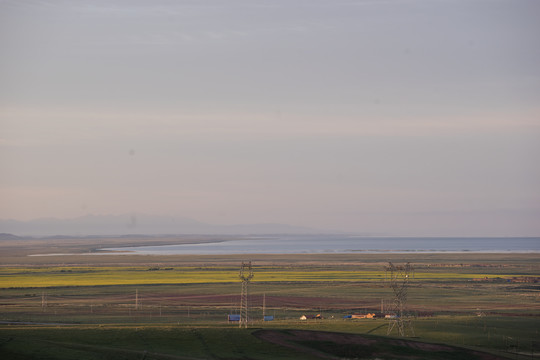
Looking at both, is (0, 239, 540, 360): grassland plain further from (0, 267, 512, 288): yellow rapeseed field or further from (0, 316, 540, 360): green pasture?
(0, 267, 512, 288): yellow rapeseed field

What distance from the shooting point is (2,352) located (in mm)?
45000

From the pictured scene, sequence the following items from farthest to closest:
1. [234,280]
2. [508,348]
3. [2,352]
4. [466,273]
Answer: [466,273] → [234,280] → [508,348] → [2,352]

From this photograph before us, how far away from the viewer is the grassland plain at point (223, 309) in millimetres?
53469

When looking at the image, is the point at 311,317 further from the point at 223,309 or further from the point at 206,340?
the point at 206,340

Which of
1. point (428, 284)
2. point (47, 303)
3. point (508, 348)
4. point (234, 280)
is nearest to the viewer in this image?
point (508, 348)

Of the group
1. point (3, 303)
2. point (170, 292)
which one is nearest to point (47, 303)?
point (3, 303)

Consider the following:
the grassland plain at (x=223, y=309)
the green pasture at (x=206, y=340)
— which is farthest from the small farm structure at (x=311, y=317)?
the green pasture at (x=206, y=340)

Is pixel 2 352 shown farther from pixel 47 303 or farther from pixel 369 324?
pixel 47 303

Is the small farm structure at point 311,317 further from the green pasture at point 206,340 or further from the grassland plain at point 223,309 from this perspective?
the green pasture at point 206,340

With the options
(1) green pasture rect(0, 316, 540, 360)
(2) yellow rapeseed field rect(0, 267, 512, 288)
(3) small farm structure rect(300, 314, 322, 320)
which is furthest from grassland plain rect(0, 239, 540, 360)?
(3) small farm structure rect(300, 314, 322, 320)

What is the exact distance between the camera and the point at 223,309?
3307 inches

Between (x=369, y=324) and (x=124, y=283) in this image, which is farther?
(x=124, y=283)

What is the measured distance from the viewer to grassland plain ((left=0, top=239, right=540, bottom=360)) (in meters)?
53.5

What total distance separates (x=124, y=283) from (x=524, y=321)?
7175cm
